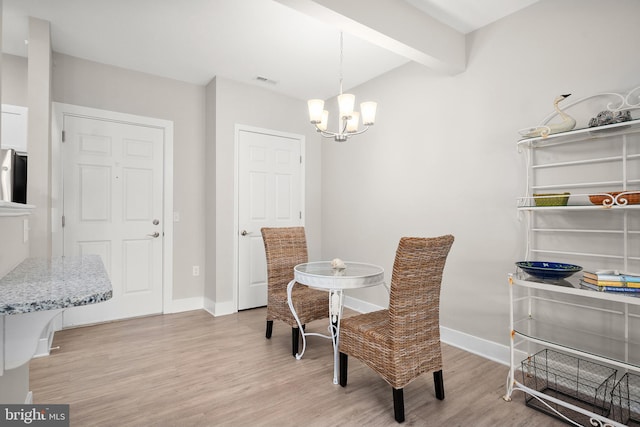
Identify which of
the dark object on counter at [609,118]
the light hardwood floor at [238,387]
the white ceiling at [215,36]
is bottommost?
the light hardwood floor at [238,387]

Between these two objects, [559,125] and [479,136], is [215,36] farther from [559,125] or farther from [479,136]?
[559,125]

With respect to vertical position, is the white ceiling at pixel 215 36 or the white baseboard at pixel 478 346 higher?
the white ceiling at pixel 215 36

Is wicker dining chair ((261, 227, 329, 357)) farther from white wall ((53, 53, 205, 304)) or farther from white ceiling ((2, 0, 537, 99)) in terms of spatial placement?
white ceiling ((2, 0, 537, 99))

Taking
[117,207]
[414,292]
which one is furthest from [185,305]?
[414,292]

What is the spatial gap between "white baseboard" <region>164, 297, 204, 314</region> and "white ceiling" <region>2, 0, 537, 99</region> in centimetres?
256

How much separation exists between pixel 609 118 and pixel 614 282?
3.12 feet

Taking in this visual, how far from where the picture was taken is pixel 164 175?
3783mm

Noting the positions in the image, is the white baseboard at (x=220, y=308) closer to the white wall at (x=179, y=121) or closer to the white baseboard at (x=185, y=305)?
the white baseboard at (x=185, y=305)

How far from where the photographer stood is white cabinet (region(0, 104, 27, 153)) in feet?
8.73

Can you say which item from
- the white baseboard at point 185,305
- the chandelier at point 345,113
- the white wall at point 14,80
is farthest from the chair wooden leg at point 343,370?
the white wall at point 14,80

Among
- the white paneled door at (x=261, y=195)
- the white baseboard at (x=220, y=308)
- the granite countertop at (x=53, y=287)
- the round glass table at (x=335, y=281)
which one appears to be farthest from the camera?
A: the white paneled door at (x=261, y=195)

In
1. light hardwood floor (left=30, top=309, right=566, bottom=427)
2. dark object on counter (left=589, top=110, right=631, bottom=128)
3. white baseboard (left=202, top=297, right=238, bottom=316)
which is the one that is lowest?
light hardwood floor (left=30, top=309, right=566, bottom=427)

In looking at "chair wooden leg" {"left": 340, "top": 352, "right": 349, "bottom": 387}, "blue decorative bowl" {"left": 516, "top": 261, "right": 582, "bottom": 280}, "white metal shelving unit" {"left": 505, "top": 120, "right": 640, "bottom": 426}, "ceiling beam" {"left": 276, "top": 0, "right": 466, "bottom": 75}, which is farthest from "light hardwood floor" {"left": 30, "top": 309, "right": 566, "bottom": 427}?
"ceiling beam" {"left": 276, "top": 0, "right": 466, "bottom": 75}

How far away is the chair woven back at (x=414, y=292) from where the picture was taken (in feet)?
5.96
